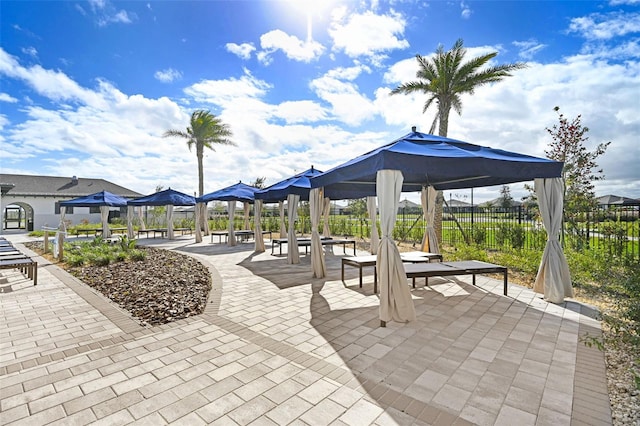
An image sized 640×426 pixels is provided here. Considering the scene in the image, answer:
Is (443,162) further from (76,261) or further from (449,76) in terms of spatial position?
(76,261)

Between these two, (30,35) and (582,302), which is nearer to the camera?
(582,302)

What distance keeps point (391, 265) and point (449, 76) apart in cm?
1011

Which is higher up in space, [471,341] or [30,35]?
[30,35]

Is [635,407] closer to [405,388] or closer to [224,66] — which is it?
[405,388]

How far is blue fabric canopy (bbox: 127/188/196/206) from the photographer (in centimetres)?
1466

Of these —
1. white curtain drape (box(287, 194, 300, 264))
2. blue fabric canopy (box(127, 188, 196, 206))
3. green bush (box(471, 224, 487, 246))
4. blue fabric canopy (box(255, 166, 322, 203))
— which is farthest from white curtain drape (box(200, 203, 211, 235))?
green bush (box(471, 224, 487, 246))

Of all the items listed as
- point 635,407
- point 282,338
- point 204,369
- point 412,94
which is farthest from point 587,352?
point 412,94

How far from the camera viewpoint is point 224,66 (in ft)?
27.9

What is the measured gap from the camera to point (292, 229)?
28.0 ft

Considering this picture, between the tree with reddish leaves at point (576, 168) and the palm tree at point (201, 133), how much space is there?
19779 mm

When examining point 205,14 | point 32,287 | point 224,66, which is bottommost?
point 32,287

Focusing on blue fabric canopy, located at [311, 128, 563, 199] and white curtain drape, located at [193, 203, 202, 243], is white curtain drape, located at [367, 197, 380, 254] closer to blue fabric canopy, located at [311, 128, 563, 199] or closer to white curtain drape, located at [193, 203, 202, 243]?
blue fabric canopy, located at [311, 128, 563, 199]

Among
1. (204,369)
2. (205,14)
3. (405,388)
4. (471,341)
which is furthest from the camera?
(205,14)

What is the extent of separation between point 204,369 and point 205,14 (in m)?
7.96
